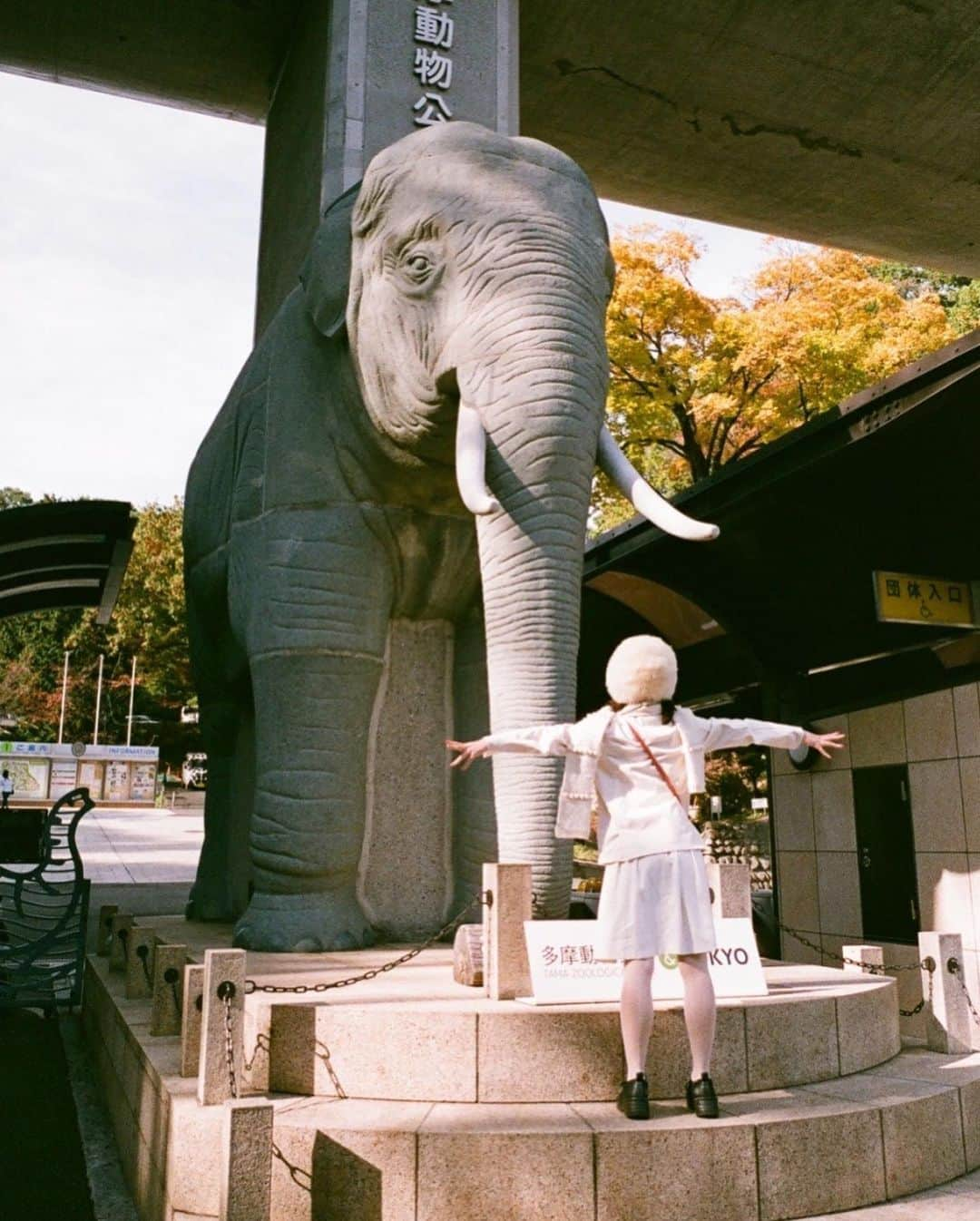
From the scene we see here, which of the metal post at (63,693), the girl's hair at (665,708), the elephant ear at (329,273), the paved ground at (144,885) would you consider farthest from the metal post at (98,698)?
the girl's hair at (665,708)

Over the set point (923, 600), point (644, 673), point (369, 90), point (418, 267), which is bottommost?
point (644, 673)

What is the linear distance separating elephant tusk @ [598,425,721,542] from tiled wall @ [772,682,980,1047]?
4.70 metres

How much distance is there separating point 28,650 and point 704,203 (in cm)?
4614

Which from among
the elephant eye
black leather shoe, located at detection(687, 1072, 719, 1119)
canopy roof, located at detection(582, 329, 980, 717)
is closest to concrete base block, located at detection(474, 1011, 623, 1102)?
black leather shoe, located at detection(687, 1072, 719, 1119)

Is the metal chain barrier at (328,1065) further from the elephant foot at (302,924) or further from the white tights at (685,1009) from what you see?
the elephant foot at (302,924)

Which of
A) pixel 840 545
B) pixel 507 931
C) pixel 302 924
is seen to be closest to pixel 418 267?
pixel 507 931

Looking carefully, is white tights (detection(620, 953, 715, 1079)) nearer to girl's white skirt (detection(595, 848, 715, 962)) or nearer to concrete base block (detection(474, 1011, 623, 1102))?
girl's white skirt (detection(595, 848, 715, 962))

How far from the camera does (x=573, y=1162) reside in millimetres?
3705

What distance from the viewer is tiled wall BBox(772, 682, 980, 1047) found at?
8.99 metres

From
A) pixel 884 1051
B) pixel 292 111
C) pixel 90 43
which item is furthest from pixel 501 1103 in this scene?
pixel 90 43

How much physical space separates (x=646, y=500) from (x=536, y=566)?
0.63 metres

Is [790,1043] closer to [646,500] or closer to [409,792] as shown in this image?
[646,500]

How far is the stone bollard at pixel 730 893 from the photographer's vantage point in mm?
5742

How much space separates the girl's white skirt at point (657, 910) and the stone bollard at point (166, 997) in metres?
2.18
